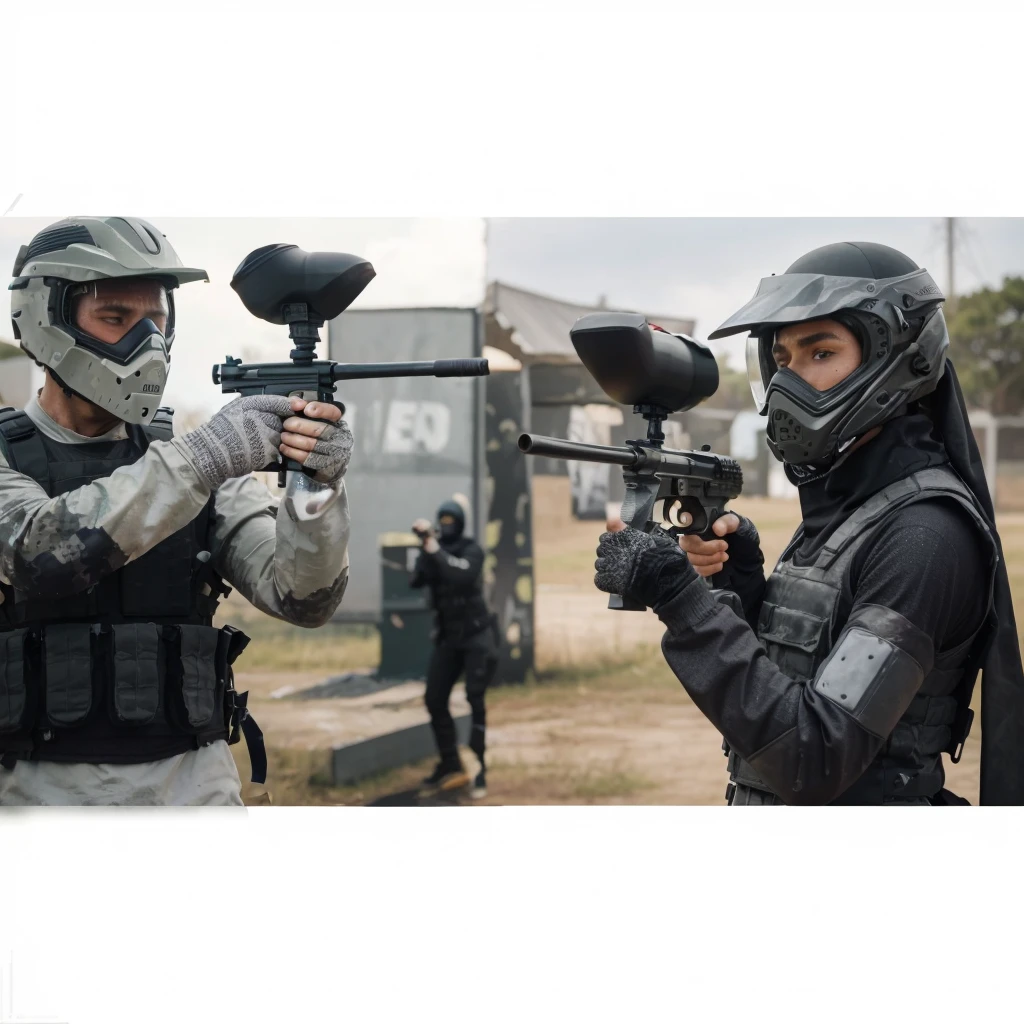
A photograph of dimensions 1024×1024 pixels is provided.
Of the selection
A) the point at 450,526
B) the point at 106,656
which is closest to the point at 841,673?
the point at 106,656

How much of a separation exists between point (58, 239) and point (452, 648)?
17.9ft

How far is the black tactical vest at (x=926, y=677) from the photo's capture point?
7.41ft

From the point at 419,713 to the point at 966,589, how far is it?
22.4ft

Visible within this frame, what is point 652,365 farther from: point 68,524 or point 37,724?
point 37,724

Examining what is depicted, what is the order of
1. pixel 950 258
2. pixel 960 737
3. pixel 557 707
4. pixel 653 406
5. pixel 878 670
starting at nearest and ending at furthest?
pixel 878 670, pixel 960 737, pixel 653 406, pixel 950 258, pixel 557 707

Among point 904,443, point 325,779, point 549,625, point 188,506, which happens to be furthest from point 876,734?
point 549,625

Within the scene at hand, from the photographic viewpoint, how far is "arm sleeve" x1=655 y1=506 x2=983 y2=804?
2.07 meters

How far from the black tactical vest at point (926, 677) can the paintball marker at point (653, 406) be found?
383mm

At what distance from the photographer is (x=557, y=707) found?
32.1 feet

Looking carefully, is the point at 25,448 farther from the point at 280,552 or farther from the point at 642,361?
the point at 642,361

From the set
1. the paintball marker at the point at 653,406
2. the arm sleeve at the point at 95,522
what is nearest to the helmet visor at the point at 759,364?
the paintball marker at the point at 653,406

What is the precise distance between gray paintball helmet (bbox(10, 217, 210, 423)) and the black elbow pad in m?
1.76

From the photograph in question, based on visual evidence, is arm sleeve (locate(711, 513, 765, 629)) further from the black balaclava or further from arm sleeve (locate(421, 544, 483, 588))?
the black balaclava

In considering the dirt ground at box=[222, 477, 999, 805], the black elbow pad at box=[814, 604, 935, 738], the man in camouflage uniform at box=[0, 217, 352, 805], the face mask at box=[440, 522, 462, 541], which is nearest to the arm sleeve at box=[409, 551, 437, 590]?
the face mask at box=[440, 522, 462, 541]
